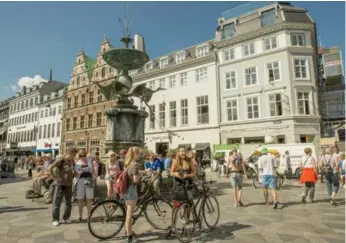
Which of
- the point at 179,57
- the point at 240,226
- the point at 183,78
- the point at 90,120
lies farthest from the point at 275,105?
the point at 90,120

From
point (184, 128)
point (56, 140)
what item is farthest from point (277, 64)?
point (56, 140)

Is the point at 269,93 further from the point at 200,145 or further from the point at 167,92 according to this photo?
the point at 167,92

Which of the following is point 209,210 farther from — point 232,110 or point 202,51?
point 202,51

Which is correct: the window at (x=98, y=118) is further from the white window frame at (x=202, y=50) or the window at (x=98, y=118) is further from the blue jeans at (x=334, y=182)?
the blue jeans at (x=334, y=182)

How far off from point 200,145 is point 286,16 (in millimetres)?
16239

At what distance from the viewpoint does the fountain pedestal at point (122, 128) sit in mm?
11086

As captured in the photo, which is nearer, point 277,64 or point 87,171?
point 87,171

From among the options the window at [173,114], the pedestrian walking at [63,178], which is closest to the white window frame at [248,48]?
the window at [173,114]

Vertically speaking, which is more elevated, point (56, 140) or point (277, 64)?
point (277, 64)

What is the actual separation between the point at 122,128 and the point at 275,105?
19.5 metres

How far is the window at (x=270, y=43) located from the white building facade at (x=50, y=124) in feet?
109

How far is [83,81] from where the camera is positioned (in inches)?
1642

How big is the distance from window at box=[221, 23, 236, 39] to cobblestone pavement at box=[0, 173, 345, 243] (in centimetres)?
2581

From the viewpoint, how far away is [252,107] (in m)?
27.9
